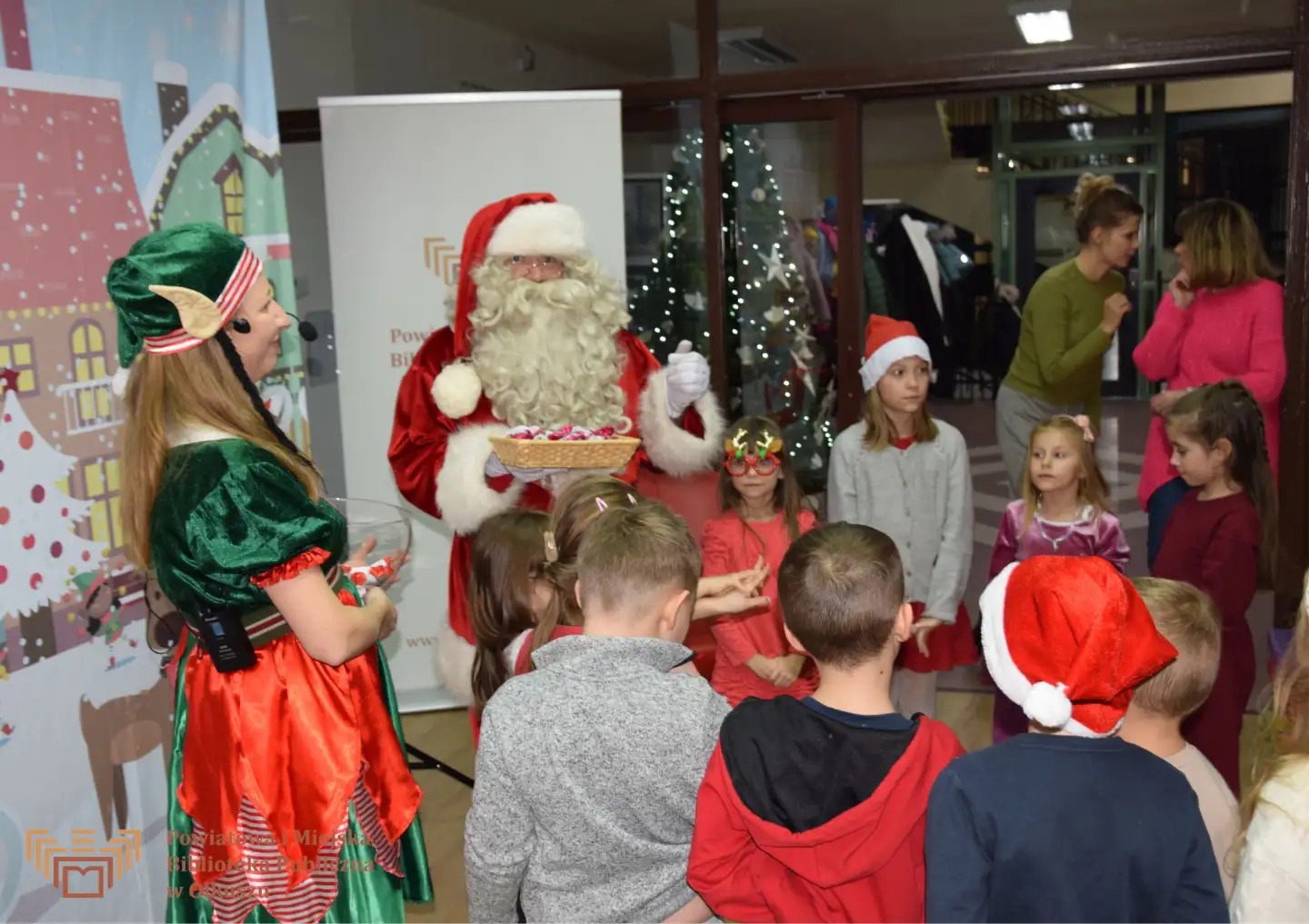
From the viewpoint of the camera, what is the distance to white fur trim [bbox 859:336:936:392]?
3477mm

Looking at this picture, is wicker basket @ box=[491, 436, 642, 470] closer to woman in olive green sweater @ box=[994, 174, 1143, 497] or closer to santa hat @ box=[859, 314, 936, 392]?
santa hat @ box=[859, 314, 936, 392]

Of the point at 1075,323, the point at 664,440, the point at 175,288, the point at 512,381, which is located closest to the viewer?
the point at 175,288

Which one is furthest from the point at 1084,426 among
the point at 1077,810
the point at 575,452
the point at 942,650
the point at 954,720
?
the point at 1077,810

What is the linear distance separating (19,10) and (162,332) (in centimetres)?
108

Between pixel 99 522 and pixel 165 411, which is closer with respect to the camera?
pixel 165 411

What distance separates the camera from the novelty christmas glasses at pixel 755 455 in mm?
3141

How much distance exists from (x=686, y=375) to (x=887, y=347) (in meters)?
0.69

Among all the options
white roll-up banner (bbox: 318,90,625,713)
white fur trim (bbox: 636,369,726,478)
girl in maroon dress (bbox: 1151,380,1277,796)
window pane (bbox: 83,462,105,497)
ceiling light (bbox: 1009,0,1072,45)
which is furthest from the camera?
ceiling light (bbox: 1009,0,1072,45)

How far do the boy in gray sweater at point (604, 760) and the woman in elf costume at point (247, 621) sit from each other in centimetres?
40

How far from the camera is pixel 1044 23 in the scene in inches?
173

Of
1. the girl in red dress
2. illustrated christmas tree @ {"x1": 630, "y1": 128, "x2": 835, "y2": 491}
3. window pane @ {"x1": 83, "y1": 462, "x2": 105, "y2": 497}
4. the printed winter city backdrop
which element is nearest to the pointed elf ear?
the printed winter city backdrop

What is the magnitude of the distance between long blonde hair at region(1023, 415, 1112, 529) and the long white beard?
116 centimetres

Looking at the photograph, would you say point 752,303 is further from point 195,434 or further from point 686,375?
point 195,434

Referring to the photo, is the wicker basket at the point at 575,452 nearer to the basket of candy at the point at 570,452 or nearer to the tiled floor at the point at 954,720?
the basket of candy at the point at 570,452
